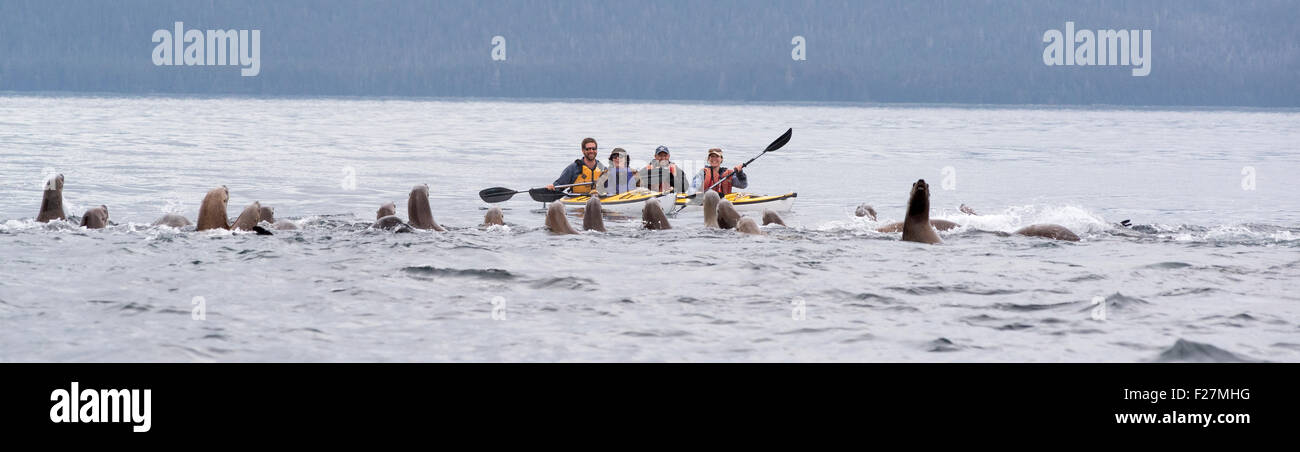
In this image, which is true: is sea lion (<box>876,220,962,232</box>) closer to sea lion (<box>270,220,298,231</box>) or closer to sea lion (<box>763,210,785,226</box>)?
sea lion (<box>763,210,785,226</box>)

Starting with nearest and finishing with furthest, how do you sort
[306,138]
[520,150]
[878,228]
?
[878,228] < [520,150] < [306,138]

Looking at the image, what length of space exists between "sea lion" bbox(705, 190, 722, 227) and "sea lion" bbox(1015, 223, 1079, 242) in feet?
15.1

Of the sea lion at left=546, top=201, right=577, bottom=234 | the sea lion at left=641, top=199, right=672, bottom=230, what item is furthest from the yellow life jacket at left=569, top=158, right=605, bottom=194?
the sea lion at left=546, top=201, right=577, bottom=234

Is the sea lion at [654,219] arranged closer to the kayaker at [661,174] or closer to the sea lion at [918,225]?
the sea lion at [918,225]

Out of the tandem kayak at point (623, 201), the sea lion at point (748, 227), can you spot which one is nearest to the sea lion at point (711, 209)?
the sea lion at point (748, 227)

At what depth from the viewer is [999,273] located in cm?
1398

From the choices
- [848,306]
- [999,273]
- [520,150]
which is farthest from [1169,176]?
[848,306]

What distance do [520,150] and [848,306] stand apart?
157 feet

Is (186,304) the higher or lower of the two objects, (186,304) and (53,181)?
the lower

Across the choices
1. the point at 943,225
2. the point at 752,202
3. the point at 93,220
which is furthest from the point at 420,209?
the point at 752,202
